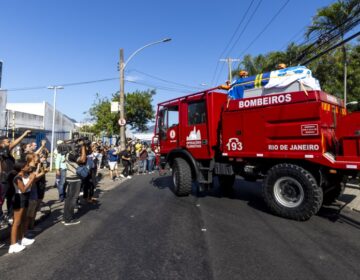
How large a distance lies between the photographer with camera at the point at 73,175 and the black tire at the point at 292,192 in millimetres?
4075

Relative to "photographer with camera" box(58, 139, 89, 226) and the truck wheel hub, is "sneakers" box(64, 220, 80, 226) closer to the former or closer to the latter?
"photographer with camera" box(58, 139, 89, 226)

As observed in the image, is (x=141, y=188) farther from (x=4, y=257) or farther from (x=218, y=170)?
(x=4, y=257)

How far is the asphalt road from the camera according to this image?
3719 millimetres

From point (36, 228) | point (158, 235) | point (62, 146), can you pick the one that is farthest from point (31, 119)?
point (158, 235)

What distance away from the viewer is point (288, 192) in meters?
6.25

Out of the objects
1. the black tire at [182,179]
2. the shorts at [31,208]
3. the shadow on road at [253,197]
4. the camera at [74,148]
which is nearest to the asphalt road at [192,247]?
the shadow on road at [253,197]

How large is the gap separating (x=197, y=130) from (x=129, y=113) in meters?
26.8

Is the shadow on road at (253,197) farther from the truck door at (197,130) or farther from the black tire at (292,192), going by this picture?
the truck door at (197,130)

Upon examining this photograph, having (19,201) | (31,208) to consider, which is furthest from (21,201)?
(31,208)

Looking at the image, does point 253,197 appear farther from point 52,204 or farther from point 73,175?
point 52,204

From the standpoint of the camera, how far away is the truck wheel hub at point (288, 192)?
6.03 meters

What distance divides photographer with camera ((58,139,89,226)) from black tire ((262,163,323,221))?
4.07 meters

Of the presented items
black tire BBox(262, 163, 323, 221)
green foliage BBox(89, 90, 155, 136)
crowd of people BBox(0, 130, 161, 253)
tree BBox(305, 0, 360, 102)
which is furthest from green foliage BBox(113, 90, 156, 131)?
black tire BBox(262, 163, 323, 221)

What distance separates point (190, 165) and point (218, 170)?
1.00 meters
